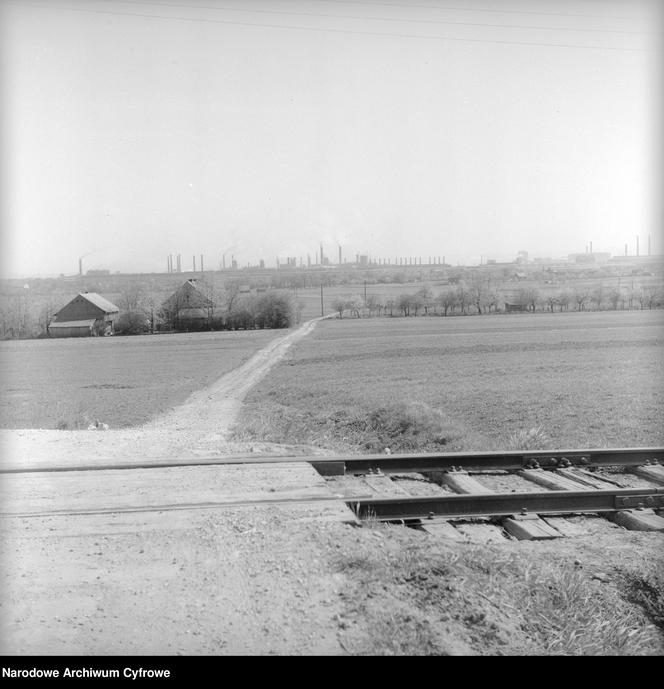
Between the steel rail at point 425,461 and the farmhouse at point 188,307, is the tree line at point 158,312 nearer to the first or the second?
the farmhouse at point 188,307

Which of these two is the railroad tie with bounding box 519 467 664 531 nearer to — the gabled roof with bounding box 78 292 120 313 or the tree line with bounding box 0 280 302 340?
the tree line with bounding box 0 280 302 340

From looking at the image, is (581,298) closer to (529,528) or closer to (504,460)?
(504,460)

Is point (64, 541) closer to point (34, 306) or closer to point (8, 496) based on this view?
point (8, 496)

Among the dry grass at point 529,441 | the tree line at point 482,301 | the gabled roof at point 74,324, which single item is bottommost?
the dry grass at point 529,441

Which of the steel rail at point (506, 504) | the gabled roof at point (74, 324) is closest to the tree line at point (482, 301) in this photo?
the gabled roof at point (74, 324)

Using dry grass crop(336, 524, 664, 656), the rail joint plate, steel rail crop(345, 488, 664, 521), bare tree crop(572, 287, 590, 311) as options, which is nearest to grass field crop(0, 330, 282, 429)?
steel rail crop(345, 488, 664, 521)
